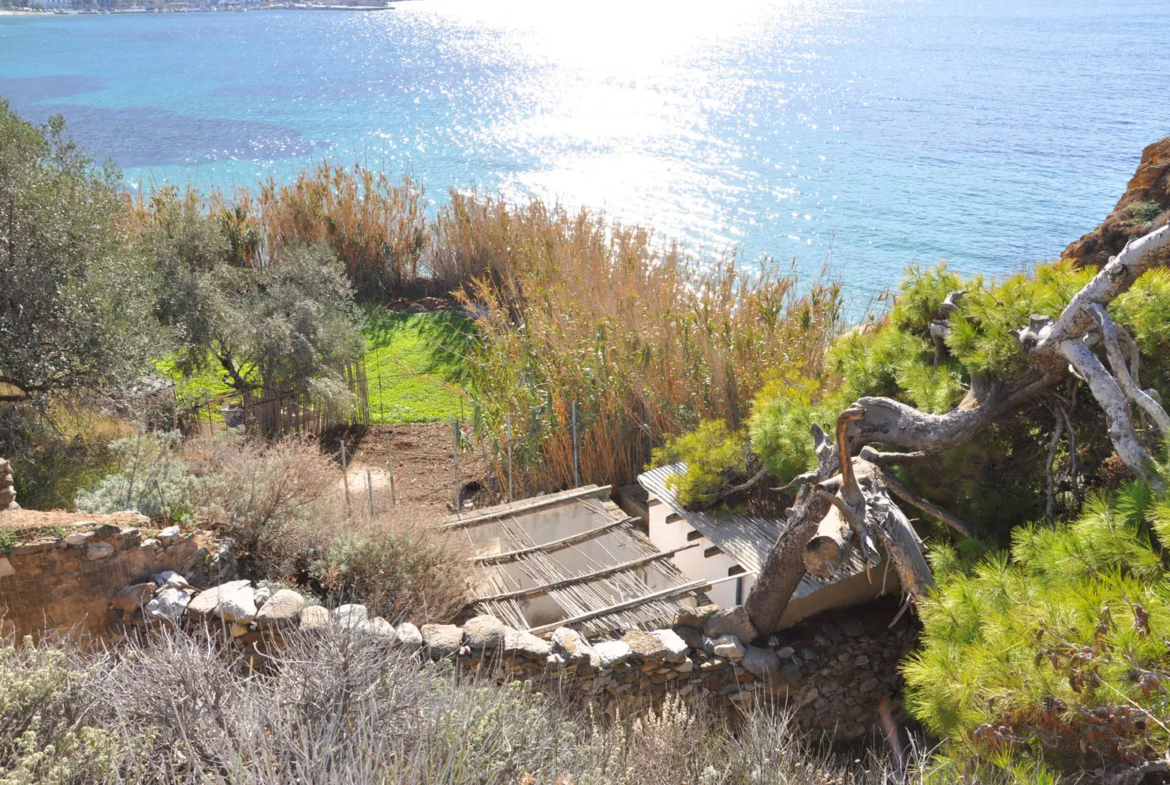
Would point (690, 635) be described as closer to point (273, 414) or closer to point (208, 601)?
point (208, 601)

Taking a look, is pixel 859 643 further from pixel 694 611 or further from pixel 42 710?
pixel 42 710

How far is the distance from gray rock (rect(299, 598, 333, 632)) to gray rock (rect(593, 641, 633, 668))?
133cm

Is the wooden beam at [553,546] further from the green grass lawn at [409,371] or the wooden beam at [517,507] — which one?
the green grass lawn at [409,371]

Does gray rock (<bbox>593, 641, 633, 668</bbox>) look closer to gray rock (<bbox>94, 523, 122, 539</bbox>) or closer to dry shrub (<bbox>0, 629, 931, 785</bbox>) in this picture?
dry shrub (<bbox>0, 629, 931, 785</bbox>)

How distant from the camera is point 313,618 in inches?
156

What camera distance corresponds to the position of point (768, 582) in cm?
439

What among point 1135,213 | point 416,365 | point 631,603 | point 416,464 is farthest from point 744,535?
point 416,365

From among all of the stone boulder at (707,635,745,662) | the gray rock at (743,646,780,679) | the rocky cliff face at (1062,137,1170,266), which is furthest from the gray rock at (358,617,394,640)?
the rocky cliff face at (1062,137,1170,266)

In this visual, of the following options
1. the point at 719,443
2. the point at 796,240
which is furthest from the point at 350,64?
the point at 719,443

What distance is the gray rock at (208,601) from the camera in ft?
13.4

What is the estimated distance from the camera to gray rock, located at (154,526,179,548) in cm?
439

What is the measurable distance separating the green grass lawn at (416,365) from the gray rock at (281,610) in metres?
3.66

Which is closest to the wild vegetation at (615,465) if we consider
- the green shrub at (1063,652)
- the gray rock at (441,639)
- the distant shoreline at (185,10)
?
the green shrub at (1063,652)

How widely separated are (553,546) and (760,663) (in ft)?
4.72
